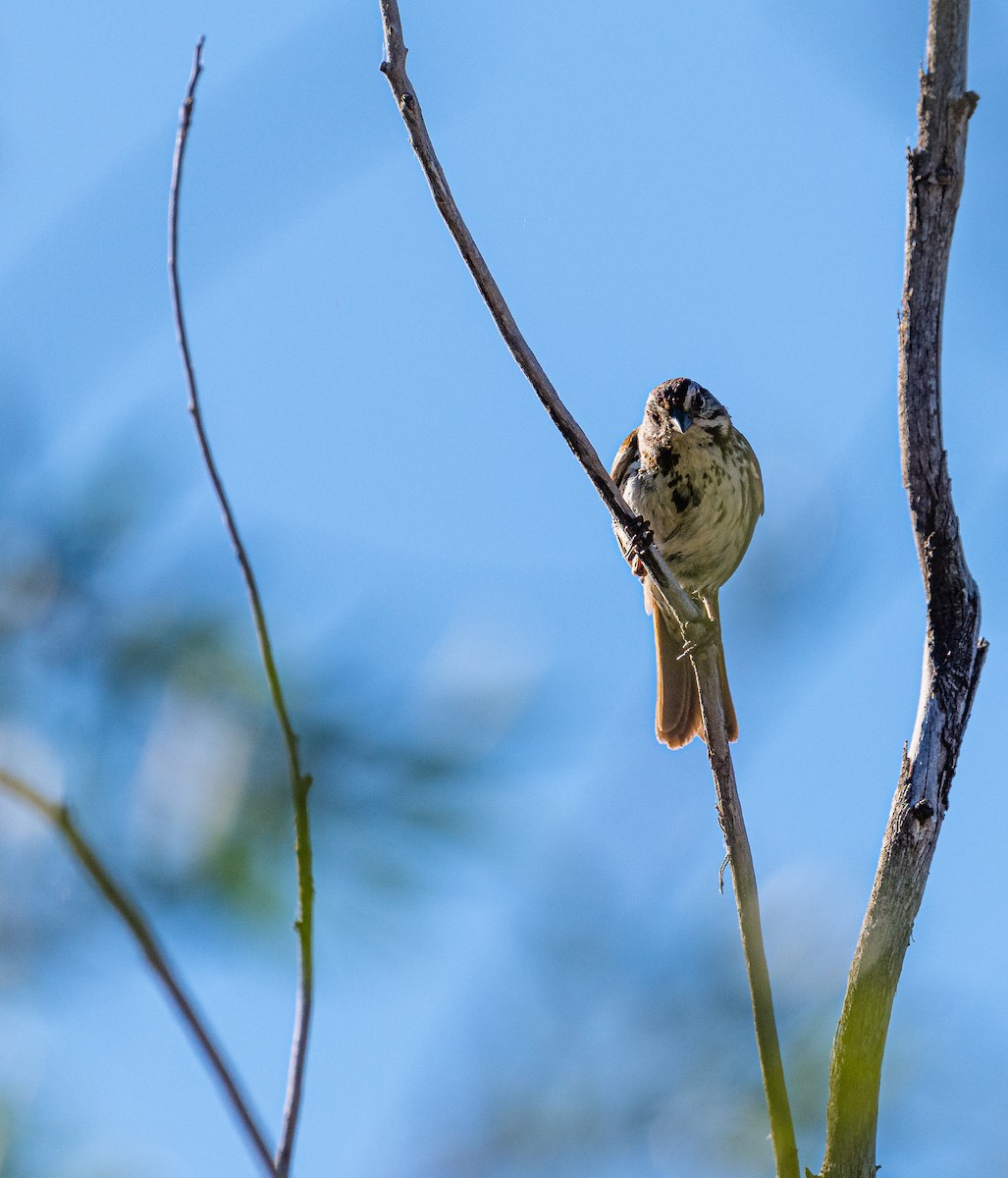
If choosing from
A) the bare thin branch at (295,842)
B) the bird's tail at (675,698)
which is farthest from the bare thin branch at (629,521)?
the bird's tail at (675,698)

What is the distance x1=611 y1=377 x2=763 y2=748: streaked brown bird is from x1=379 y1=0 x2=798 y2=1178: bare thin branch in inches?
101

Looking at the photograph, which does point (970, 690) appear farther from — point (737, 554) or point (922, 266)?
point (737, 554)

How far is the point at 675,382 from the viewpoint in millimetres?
6266

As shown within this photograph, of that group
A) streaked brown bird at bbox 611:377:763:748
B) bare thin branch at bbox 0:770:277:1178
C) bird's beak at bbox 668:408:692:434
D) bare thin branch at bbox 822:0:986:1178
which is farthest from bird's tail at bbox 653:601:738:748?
bare thin branch at bbox 0:770:277:1178

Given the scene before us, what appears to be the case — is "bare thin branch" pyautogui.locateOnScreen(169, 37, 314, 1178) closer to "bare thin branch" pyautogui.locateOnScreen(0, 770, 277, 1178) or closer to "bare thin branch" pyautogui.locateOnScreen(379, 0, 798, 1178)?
"bare thin branch" pyautogui.locateOnScreen(0, 770, 277, 1178)

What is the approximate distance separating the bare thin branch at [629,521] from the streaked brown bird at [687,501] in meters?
2.57

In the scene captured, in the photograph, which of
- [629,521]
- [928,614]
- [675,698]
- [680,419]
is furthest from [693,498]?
[928,614]

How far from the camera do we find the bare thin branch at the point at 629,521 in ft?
7.56

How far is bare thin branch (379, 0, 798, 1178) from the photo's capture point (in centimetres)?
230

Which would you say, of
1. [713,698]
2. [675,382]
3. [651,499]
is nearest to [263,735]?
[713,698]

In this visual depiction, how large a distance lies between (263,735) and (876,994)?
3.96ft

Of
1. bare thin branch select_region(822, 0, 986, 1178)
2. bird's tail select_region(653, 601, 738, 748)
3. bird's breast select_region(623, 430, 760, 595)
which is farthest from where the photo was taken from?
bird's tail select_region(653, 601, 738, 748)

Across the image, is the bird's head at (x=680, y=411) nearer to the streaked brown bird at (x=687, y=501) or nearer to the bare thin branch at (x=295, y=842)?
the streaked brown bird at (x=687, y=501)

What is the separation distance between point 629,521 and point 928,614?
2.54 feet
